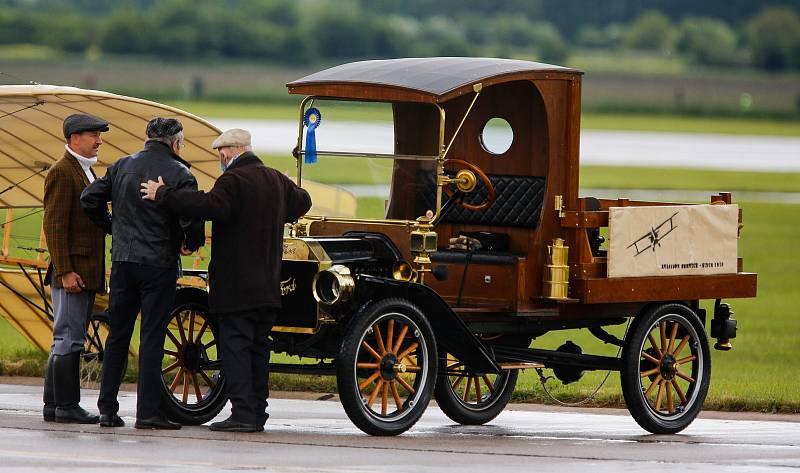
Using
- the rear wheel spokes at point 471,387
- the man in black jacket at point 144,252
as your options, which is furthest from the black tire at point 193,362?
the rear wheel spokes at point 471,387

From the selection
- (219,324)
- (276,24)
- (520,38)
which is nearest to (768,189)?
(219,324)

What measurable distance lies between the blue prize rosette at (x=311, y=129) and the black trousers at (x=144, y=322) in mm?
1712

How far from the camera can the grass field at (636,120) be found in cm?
6900

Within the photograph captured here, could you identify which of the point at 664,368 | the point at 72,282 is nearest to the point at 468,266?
the point at 664,368

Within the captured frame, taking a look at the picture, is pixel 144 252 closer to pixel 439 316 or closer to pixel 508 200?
pixel 439 316

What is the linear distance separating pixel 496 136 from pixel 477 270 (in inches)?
48.5

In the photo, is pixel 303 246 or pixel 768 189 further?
pixel 768 189

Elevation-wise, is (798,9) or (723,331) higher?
(798,9)

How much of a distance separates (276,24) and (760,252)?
293ft

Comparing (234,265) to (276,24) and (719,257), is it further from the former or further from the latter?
(276,24)

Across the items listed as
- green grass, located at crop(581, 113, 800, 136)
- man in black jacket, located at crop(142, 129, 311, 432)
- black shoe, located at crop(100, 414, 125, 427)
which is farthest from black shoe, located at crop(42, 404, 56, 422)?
green grass, located at crop(581, 113, 800, 136)

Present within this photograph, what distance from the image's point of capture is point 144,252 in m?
9.86

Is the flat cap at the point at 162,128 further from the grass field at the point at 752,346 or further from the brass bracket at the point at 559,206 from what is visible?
the grass field at the point at 752,346

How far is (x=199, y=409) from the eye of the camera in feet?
34.1
